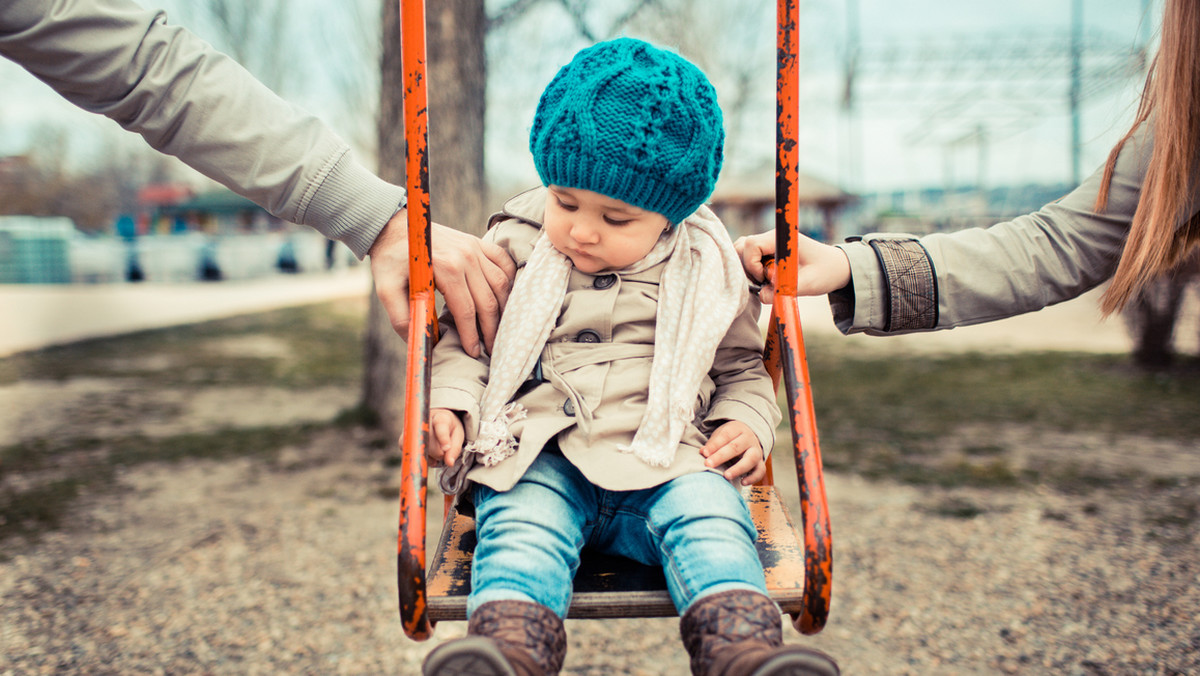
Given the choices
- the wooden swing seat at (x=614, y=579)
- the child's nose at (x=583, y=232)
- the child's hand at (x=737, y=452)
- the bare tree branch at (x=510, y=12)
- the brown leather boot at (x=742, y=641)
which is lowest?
the wooden swing seat at (x=614, y=579)

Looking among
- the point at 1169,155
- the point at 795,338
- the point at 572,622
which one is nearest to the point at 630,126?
the point at 795,338

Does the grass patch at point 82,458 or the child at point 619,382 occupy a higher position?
the child at point 619,382

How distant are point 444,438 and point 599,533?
329mm

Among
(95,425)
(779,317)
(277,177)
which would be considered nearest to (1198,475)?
(779,317)

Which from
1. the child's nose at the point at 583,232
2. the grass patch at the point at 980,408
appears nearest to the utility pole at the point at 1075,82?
the grass patch at the point at 980,408

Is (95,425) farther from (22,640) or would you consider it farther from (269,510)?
(22,640)

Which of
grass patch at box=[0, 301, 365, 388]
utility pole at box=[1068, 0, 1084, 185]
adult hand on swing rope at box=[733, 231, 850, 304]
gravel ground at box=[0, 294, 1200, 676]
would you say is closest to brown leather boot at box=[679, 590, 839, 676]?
adult hand on swing rope at box=[733, 231, 850, 304]

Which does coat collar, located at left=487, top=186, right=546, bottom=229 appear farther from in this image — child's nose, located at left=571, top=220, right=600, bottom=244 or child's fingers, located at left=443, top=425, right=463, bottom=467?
child's fingers, located at left=443, top=425, right=463, bottom=467

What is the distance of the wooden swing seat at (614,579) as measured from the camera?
127 cm

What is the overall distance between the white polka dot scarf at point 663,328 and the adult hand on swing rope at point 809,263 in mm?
36

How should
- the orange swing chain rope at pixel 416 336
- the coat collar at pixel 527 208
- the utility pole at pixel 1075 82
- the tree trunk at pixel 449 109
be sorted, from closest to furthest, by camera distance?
the orange swing chain rope at pixel 416 336 → the coat collar at pixel 527 208 → the tree trunk at pixel 449 109 → the utility pole at pixel 1075 82

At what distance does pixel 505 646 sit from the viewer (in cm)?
114

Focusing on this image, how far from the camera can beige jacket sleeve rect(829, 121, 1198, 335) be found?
1.60m

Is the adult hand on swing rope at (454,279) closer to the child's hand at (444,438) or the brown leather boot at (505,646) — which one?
the child's hand at (444,438)
